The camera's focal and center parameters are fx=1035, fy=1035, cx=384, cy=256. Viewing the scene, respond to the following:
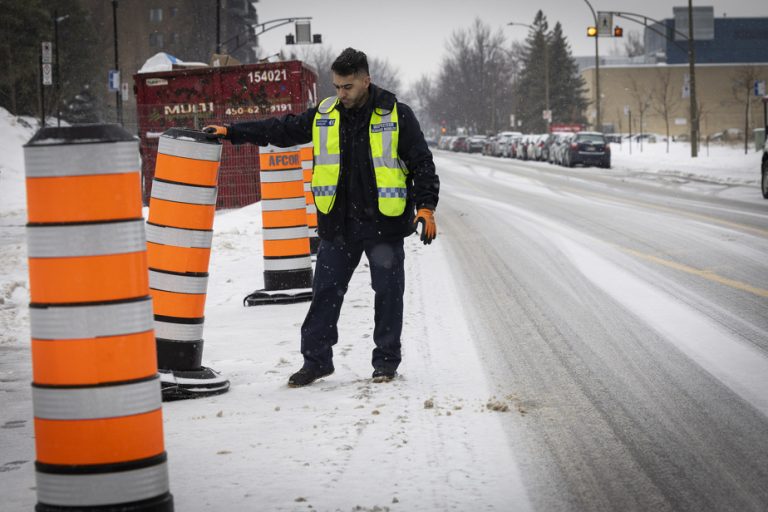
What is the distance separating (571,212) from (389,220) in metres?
11.9

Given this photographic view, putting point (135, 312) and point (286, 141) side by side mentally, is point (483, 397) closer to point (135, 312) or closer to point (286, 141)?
point (286, 141)

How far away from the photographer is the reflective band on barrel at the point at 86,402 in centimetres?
326

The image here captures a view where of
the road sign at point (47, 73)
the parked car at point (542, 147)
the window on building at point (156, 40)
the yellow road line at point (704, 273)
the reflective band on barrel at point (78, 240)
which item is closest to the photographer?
the reflective band on barrel at point (78, 240)

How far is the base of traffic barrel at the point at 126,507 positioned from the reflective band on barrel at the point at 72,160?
41.5 inches

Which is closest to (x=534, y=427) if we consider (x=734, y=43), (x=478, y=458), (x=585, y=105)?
(x=478, y=458)

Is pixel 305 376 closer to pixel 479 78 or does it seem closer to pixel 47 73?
pixel 47 73

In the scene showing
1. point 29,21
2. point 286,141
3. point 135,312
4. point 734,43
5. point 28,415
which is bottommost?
point 28,415

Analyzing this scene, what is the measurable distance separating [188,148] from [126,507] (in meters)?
2.47

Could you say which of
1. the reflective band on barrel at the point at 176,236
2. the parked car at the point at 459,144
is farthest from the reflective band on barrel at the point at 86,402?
the parked car at the point at 459,144

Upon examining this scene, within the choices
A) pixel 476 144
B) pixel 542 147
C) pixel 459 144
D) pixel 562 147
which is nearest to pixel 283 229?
pixel 562 147

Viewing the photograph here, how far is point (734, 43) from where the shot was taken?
132875 millimetres

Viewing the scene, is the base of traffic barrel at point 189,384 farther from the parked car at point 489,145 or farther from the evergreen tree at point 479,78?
the evergreen tree at point 479,78

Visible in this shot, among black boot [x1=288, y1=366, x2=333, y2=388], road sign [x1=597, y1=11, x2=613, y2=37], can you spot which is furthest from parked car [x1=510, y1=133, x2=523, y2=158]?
black boot [x1=288, y1=366, x2=333, y2=388]

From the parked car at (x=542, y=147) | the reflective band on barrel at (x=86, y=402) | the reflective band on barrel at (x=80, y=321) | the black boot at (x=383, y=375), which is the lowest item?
the black boot at (x=383, y=375)
